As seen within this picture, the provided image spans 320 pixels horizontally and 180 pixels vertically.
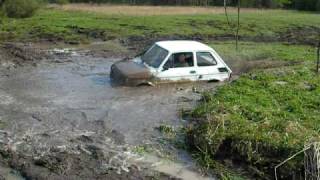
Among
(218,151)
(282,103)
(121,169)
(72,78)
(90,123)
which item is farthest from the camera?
(72,78)

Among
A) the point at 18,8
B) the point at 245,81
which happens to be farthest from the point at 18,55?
the point at 18,8

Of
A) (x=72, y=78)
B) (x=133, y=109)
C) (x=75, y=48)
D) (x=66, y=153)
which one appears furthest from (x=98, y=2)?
(x=66, y=153)

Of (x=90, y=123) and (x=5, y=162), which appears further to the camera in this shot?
(x=90, y=123)

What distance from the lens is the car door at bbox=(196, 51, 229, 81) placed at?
53.8 feet

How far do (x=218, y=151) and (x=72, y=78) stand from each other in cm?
766

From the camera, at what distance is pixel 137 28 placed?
3086 centimetres

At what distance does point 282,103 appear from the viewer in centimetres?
1390

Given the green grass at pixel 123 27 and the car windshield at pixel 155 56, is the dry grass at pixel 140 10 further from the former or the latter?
the car windshield at pixel 155 56

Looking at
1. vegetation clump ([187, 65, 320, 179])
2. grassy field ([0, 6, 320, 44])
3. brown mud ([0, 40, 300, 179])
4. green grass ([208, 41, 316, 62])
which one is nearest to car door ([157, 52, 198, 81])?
brown mud ([0, 40, 300, 179])

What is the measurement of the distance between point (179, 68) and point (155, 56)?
813 mm

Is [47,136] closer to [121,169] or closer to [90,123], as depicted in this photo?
[90,123]

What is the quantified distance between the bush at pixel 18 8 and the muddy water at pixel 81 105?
17012mm

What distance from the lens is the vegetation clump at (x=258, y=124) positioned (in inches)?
405

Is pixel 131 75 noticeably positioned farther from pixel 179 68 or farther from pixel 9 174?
pixel 9 174
